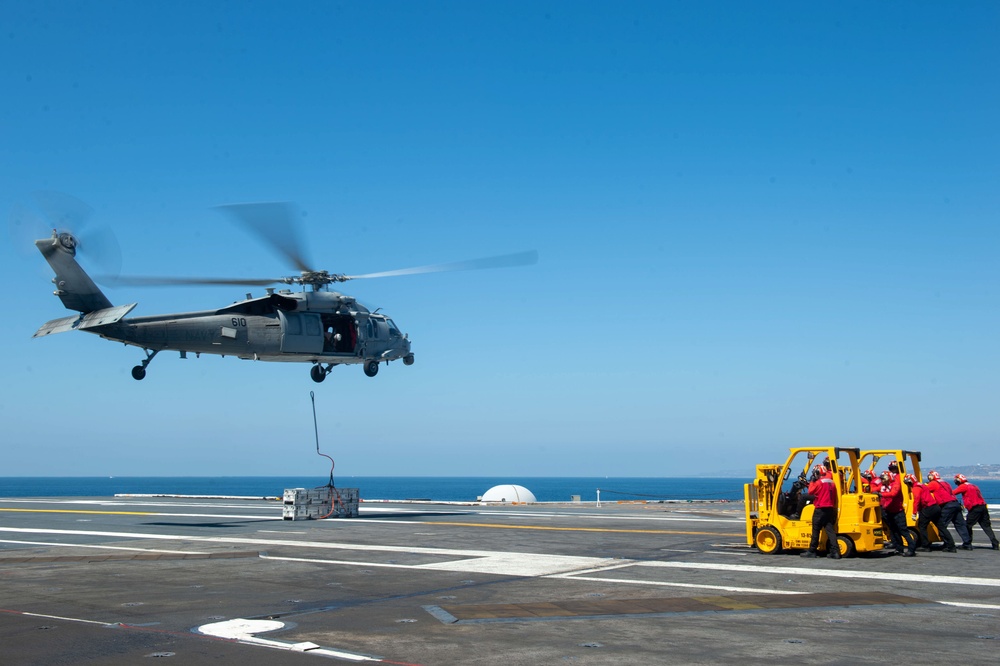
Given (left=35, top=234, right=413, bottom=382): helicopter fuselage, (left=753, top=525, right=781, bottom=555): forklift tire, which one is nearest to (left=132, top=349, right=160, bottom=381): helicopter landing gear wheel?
(left=35, top=234, right=413, bottom=382): helicopter fuselage

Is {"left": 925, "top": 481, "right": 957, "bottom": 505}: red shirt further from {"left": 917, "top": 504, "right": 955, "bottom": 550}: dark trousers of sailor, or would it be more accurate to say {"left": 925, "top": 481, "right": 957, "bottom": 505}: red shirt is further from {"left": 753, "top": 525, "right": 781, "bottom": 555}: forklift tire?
{"left": 753, "top": 525, "right": 781, "bottom": 555}: forklift tire

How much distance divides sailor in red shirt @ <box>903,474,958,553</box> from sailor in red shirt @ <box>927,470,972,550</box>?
0.11 meters

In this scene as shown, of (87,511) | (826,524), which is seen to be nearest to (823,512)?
(826,524)

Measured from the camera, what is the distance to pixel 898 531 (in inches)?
688

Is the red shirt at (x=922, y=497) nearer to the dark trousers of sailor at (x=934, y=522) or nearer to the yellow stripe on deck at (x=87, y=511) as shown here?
the dark trousers of sailor at (x=934, y=522)

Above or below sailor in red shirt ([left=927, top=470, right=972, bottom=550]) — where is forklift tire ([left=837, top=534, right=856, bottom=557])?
below

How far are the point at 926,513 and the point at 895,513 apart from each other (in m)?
1.05

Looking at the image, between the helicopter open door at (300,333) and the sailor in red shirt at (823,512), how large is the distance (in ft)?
59.7

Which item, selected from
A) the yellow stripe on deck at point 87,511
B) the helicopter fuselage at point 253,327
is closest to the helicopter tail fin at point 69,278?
the helicopter fuselage at point 253,327

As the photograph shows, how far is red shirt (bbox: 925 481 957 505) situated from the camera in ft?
58.6

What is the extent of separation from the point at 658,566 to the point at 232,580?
7513mm

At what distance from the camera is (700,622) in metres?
10.4

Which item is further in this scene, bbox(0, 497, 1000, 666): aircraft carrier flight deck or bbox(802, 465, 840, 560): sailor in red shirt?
bbox(802, 465, 840, 560): sailor in red shirt

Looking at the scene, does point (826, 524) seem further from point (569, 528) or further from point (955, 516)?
point (569, 528)
